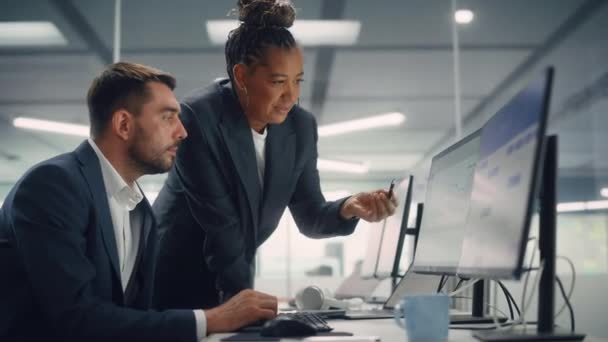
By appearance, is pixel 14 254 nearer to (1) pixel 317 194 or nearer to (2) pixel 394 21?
(1) pixel 317 194

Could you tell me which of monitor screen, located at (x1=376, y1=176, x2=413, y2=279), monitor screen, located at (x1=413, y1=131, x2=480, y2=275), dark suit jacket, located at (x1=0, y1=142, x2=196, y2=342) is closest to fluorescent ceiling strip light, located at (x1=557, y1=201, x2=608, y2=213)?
monitor screen, located at (x1=376, y1=176, x2=413, y2=279)

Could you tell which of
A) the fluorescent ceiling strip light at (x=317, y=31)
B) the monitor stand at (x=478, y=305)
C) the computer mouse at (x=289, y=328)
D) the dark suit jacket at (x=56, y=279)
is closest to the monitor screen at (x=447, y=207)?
the monitor stand at (x=478, y=305)

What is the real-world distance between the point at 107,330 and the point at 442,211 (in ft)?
2.52

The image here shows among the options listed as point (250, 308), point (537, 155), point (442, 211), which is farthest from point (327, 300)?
A: point (537, 155)

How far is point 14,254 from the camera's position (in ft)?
3.78

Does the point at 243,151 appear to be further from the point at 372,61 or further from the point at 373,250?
the point at 372,61

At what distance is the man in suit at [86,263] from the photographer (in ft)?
3.69

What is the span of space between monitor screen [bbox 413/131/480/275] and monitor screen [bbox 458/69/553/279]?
137 millimetres

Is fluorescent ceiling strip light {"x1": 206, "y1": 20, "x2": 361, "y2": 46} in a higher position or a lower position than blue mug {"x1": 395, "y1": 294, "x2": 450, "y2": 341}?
higher

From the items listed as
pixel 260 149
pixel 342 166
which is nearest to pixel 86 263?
pixel 260 149

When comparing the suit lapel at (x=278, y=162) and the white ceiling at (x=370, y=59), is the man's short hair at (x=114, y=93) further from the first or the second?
the white ceiling at (x=370, y=59)

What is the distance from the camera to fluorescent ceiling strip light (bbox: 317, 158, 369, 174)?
6352mm

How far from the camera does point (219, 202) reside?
1.56 metres

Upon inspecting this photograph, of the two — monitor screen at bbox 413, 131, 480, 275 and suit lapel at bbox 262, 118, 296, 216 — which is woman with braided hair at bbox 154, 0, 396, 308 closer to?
suit lapel at bbox 262, 118, 296, 216
